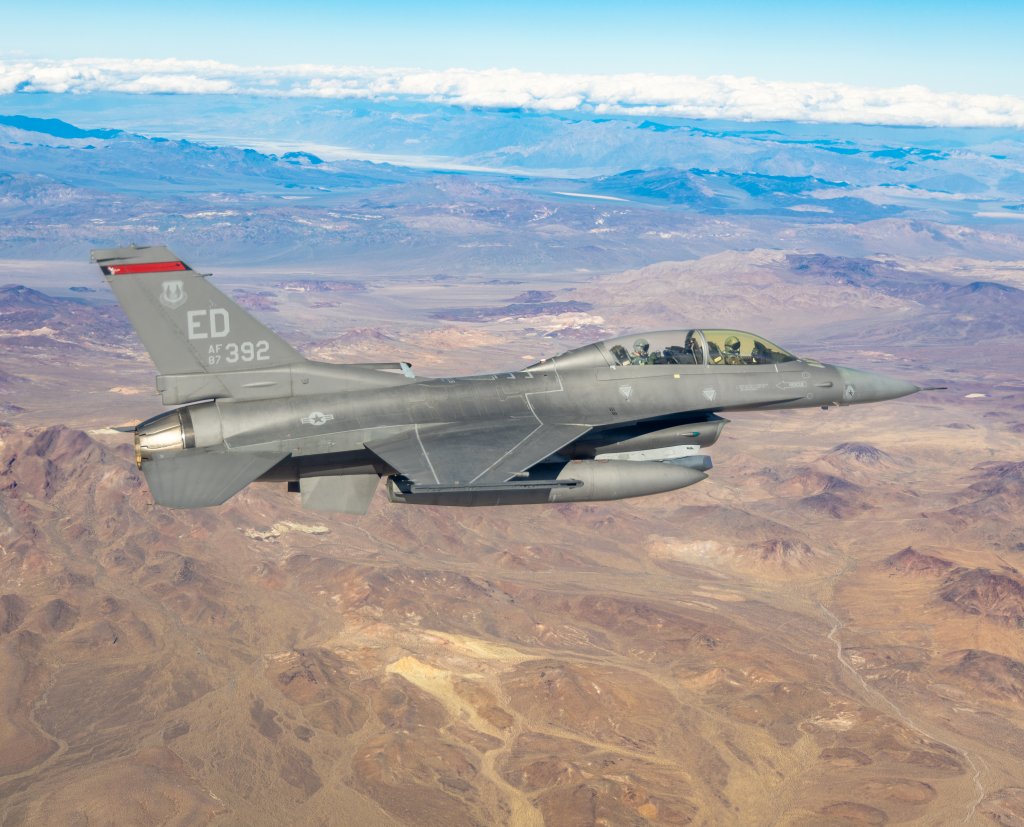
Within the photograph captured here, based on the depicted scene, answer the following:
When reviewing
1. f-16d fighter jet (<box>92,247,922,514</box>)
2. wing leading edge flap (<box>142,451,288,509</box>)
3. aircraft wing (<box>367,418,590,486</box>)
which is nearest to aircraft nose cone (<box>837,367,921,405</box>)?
f-16d fighter jet (<box>92,247,922,514</box>)

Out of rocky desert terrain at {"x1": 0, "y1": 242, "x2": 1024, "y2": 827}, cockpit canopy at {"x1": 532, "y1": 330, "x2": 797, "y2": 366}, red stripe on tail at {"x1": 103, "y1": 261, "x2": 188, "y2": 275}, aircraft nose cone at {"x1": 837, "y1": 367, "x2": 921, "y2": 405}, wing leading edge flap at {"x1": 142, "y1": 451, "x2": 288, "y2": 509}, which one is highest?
red stripe on tail at {"x1": 103, "y1": 261, "x2": 188, "y2": 275}

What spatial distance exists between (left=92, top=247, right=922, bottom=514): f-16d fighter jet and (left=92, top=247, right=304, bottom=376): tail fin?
1.5 inches

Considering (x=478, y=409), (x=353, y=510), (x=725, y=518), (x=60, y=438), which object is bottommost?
(x=725, y=518)

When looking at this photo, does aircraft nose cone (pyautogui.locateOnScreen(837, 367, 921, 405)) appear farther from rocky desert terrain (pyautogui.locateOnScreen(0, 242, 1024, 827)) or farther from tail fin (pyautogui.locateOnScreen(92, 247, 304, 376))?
rocky desert terrain (pyautogui.locateOnScreen(0, 242, 1024, 827))

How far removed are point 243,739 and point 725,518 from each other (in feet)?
288

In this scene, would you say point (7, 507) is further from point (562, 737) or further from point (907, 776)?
point (907, 776)

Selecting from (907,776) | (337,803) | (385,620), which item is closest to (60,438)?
(385,620)

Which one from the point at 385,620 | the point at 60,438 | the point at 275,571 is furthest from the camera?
the point at 60,438

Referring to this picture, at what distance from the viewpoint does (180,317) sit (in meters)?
29.9

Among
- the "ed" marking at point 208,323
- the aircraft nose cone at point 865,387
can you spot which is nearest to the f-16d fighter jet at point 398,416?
the "ed" marking at point 208,323

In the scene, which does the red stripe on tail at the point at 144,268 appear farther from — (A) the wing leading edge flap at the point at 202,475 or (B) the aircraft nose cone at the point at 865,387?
(B) the aircraft nose cone at the point at 865,387

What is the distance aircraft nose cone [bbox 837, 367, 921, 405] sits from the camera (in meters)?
35.6

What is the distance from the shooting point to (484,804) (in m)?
84.9

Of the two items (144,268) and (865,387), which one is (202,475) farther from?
(865,387)
